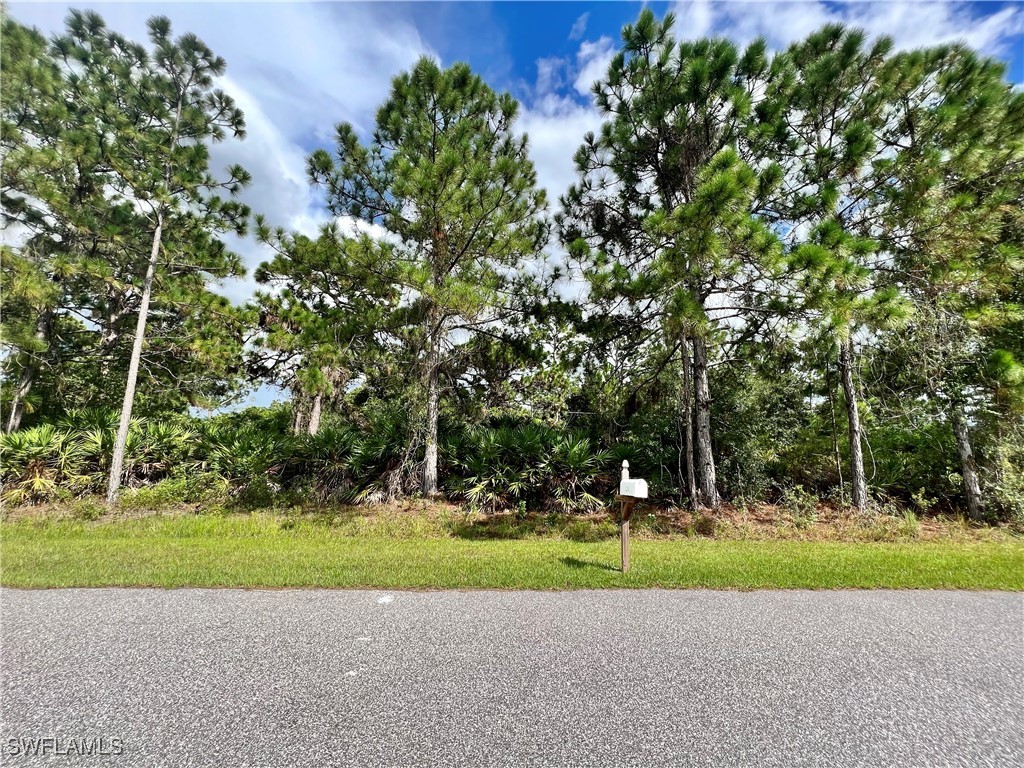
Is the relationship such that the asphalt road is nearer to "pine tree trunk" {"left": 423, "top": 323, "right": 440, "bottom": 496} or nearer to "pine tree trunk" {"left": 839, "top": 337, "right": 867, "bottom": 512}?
"pine tree trunk" {"left": 839, "top": 337, "right": 867, "bottom": 512}

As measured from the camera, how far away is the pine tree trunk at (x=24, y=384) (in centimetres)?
1035

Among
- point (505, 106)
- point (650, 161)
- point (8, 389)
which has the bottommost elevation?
point (8, 389)

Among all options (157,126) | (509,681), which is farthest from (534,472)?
(157,126)

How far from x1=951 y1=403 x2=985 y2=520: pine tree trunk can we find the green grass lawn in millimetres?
1395

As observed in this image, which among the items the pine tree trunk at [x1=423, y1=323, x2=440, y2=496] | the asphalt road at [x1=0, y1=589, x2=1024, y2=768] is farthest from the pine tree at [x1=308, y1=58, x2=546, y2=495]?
the asphalt road at [x1=0, y1=589, x2=1024, y2=768]

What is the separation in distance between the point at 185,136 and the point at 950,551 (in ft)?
58.8

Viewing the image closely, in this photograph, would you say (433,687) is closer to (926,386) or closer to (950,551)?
(950,551)

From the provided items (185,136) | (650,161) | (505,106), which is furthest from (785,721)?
(185,136)

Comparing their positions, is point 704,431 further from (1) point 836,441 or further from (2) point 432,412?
(2) point 432,412

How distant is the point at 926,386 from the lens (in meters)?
8.23

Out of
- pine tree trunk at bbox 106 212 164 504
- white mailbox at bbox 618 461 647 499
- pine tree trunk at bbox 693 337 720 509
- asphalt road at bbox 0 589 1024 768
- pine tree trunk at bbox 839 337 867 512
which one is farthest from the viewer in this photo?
pine tree trunk at bbox 106 212 164 504

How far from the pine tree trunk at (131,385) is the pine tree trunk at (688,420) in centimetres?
1195

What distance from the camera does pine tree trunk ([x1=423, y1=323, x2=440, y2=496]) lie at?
9.43 metres

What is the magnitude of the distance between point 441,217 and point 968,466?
11584 millimetres
